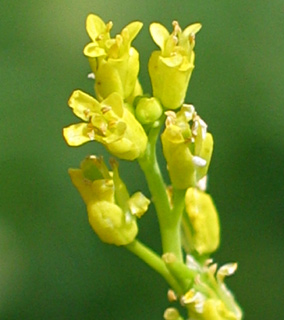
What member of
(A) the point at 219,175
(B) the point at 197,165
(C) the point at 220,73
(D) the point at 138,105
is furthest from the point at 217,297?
(C) the point at 220,73

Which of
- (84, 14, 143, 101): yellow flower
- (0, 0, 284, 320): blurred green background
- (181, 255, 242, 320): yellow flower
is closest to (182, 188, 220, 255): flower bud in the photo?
(181, 255, 242, 320): yellow flower

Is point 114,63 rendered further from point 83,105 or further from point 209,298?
point 209,298

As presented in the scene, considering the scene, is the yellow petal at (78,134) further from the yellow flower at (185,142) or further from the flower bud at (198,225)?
the flower bud at (198,225)

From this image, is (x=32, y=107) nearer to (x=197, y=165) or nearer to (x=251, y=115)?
(x=251, y=115)

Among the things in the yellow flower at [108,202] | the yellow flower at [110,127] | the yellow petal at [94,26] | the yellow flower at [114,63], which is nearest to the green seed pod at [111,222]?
the yellow flower at [108,202]

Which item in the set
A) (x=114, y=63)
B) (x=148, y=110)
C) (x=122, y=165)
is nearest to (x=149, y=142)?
(x=148, y=110)

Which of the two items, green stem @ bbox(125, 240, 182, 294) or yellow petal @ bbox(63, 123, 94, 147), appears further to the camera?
green stem @ bbox(125, 240, 182, 294)

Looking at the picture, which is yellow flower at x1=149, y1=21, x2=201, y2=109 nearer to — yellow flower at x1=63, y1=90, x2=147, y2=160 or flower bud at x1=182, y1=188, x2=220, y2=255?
yellow flower at x1=63, y1=90, x2=147, y2=160
